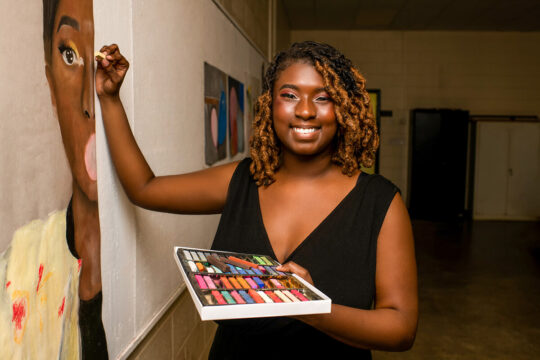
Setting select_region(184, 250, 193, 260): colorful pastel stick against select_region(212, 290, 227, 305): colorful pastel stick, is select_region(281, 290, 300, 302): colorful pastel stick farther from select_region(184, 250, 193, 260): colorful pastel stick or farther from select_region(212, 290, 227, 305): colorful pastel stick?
select_region(184, 250, 193, 260): colorful pastel stick

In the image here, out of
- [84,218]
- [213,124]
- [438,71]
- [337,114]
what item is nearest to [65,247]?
[84,218]

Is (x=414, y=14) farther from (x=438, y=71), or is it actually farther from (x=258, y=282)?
(x=258, y=282)

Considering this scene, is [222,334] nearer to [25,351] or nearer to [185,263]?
[185,263]

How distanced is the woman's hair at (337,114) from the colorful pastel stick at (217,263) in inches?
12.7

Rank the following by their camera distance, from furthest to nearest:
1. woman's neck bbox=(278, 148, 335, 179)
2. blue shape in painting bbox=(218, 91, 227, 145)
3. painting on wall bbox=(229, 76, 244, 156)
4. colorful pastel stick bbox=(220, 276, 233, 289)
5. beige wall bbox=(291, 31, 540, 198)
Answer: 1. beige wall bbox=(291, 31, 540, 198)
2. painting on wall bbox=(229, 76, 244, 156)
3. blue shape in painting bbox=(218, 91, 227, 145)
4. woman's neck bbox=(278, 148, 335, 179)
5. colorful pastel stick bbox=(220, 276, 233, 289)

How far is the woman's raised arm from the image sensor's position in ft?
3.42

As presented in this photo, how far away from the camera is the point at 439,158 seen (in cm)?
795

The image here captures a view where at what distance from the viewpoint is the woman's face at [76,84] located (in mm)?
842

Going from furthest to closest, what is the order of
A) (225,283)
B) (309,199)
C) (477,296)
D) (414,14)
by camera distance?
1. (414,14)
2. (477,296)
3. (309,199)
4. (225,283)

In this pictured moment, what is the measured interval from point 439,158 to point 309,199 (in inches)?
292

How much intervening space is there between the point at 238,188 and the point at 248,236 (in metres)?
0.14

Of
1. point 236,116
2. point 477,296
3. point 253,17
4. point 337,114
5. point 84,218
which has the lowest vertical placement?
point 477,296

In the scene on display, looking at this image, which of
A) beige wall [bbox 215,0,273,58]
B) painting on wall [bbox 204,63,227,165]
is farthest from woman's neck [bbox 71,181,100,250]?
beige wall [bbox 215,0,273,58]

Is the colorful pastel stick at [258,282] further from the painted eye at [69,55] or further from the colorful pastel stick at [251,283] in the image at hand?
the painted eye at [69,55]
